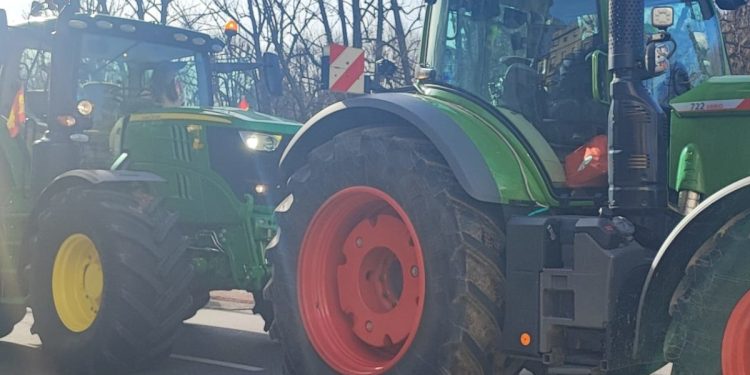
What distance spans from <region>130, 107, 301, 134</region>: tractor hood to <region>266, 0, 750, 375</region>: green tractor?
2196 millimetres

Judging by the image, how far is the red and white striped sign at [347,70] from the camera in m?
6.14

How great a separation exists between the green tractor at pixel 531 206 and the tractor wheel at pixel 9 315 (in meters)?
3.44

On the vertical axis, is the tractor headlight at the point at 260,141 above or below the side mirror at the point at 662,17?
below

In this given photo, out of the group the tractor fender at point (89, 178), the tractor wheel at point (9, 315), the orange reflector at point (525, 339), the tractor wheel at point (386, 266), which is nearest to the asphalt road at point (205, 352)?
the tractor wheel at point (9, 315)

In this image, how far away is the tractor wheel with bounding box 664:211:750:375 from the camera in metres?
3.30

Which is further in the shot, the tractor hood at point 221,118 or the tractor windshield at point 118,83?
the tractor windshield at point 118,83

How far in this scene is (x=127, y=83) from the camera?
7.85m

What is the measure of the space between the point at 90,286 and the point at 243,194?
134 cm

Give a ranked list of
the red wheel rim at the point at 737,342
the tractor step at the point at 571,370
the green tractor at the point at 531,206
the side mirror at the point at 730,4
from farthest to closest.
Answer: the side mirror at the point at 730,4 → the tractor step at the point at 571,370 → the green tractor at the point at 531,206 → the red wheel rim at the point at 737,342

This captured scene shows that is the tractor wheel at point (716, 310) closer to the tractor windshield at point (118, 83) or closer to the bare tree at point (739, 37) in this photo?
the tractor windshield at point (118, 83)

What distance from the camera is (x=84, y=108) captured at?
7.58 m

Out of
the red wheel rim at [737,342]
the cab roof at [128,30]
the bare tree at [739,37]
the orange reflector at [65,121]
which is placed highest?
the bare tree at [739,37]

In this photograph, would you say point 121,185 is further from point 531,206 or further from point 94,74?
point 531,206

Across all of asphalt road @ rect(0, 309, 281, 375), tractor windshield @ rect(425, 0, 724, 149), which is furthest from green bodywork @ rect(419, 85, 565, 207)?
asphalt road @ rect(0, 309, 281, 375)
